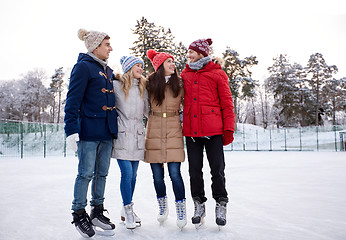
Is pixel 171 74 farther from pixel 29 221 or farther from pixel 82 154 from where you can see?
pixel 29 221

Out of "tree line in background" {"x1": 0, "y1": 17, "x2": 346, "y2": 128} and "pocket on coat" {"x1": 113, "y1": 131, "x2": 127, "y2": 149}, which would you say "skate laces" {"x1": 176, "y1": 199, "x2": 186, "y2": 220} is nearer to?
"pocket on coat" {"x1": 113, "y1": 131, "x2": 127, "y2": 149}

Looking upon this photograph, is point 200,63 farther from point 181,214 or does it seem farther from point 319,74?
point 319,74

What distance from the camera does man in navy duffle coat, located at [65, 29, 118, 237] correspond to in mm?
2467

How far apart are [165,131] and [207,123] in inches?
16.9

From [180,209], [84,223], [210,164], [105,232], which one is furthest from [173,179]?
[84,223]

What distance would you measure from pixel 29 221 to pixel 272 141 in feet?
74.0

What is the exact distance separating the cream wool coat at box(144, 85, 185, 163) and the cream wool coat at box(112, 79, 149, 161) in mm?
93

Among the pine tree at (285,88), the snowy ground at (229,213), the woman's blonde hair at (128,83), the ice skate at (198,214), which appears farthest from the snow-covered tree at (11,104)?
the ice skate at (198,214)

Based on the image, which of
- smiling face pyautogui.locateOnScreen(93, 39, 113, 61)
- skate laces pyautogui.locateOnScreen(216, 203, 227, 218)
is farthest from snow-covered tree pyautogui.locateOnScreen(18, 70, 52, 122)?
skate laces pyautogui.locateOnScreen(216, 203, 227, 218)

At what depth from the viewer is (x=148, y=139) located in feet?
9.32

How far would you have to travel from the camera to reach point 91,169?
256cm

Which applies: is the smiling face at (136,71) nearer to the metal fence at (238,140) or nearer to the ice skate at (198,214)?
the ice skate at (198,214)

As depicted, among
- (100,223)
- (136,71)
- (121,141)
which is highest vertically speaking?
(136,71)

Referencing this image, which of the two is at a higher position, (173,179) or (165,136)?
(165,136)
